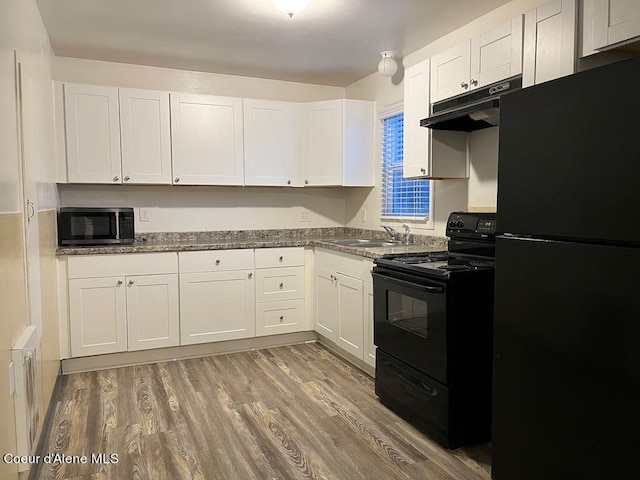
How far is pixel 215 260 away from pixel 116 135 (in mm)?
1255

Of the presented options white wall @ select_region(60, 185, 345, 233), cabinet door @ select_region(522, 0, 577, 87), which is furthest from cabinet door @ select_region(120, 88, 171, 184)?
cabinet door @ select_region(522, 0, 577, 87)

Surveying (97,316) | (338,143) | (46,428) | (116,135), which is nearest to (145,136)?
(116,135)

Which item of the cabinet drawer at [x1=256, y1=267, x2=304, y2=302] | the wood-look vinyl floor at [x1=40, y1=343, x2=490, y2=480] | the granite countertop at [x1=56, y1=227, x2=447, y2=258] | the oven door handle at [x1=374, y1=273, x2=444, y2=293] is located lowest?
the wood-look vinyl floor at [x1=40, y1=343, x2=490, y2=480]

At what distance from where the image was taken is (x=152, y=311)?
3543 millimetres

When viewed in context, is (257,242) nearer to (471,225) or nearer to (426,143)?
(426,143)

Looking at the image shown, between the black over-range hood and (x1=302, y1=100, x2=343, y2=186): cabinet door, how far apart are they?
4.30 feet

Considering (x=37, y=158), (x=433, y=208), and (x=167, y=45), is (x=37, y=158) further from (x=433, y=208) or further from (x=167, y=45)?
(x=433, y=208)

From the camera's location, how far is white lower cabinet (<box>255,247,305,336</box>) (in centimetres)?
388

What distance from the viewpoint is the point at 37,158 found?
2.60m

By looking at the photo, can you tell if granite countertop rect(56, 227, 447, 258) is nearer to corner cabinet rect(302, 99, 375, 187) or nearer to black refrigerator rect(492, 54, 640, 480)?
corner cabinet rect(302, 99, 375, 187)

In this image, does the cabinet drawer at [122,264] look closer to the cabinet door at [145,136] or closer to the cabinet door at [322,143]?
the cabinet door at [145,136]

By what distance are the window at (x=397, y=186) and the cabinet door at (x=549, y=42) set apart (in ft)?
4.64

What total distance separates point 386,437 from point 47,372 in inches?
76.0

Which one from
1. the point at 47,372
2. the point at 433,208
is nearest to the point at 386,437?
the point at 433,208
